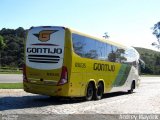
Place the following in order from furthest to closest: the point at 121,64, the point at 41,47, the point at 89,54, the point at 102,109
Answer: the point at 121,64
the point at 89,54
the point at 41,47
the point at 102,109

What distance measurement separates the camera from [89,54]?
65.0ft

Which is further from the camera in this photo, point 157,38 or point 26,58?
point 157,38

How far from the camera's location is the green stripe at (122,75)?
2492 centimetres

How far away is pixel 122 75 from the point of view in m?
26.1

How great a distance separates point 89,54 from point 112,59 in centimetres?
392

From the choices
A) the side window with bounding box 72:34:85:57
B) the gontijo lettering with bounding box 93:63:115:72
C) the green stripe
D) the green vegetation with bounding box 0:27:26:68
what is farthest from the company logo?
the green vegetation with bounding box 0:27:26:68

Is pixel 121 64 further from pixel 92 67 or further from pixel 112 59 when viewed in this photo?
pixel 92 67

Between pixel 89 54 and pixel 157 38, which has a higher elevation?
pixel 157 38

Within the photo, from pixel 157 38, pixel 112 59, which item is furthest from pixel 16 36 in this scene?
pixel 112 59

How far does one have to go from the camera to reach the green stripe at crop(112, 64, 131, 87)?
2492cm

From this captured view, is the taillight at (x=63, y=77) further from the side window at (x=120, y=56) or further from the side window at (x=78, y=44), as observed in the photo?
the side window at (x=120, y=56)

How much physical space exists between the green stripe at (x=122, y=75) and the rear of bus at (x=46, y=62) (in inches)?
279

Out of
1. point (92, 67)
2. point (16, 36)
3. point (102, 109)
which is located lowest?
point (102, 109)

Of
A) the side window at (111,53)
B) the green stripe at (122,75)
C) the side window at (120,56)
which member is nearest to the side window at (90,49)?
the side window at (111,53)
